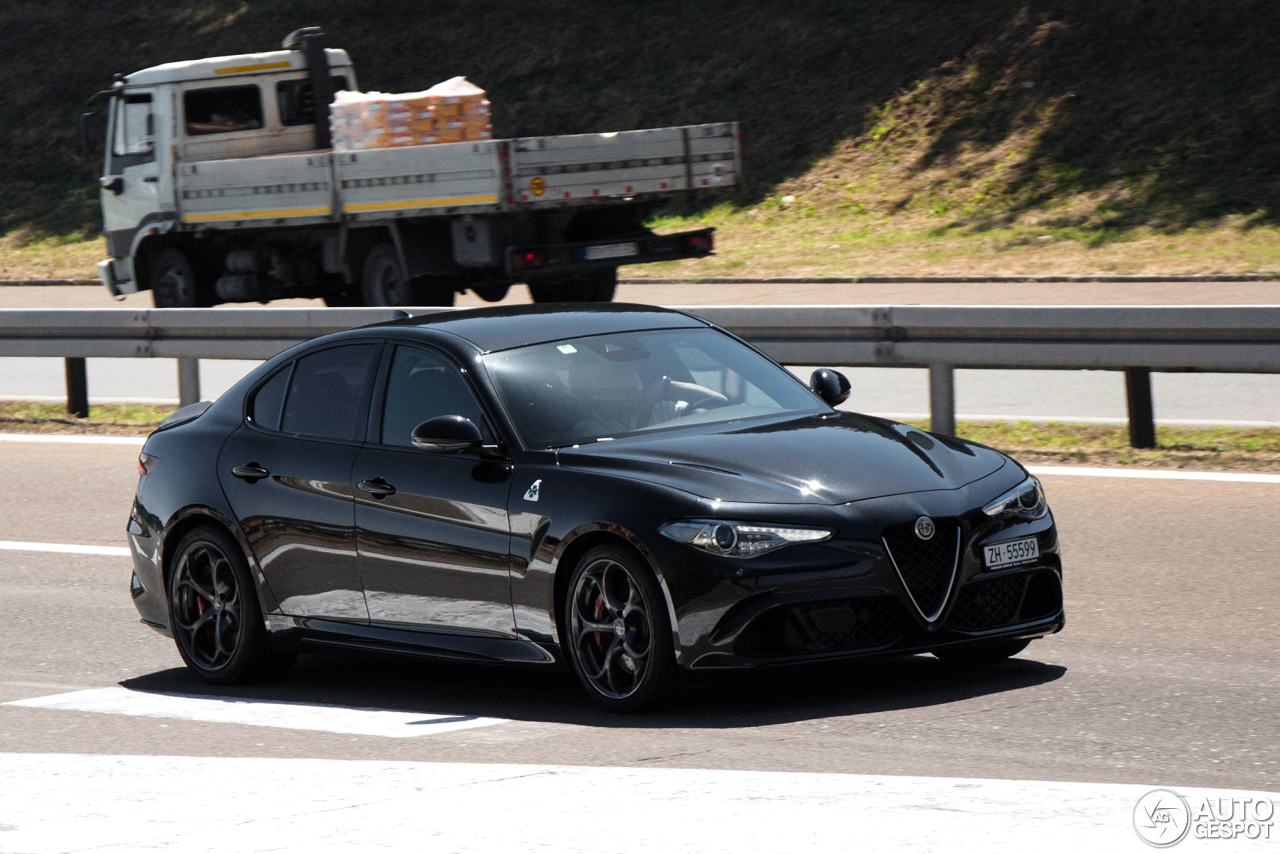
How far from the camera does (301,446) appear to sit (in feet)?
24.2

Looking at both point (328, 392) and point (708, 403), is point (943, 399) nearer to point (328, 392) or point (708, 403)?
point (708, 403)

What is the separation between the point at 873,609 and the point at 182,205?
660 inches

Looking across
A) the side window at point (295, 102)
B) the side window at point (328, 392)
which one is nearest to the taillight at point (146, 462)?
the side window at point (328, 392)

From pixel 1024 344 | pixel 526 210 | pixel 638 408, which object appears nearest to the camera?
pixel 638 408

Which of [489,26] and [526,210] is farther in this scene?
[489,26]

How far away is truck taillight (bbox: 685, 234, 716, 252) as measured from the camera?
2080cm

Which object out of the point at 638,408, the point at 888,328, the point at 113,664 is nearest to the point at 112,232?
the point at 888,328

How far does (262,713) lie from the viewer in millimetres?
6980

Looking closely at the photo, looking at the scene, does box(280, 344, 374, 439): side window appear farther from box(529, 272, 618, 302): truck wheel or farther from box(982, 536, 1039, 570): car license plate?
box(529, 272, 618, 302): truck wheel

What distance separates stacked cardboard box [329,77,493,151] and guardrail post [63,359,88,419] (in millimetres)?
5165

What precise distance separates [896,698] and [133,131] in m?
17.3

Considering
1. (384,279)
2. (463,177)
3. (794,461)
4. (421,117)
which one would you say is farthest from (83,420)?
(794,461)

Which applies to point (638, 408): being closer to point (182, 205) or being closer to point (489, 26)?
point (182, 205)

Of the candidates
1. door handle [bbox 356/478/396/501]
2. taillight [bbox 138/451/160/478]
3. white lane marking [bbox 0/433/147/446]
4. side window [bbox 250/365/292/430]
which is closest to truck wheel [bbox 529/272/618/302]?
white lane marking [bbox 0/433/147/446]
